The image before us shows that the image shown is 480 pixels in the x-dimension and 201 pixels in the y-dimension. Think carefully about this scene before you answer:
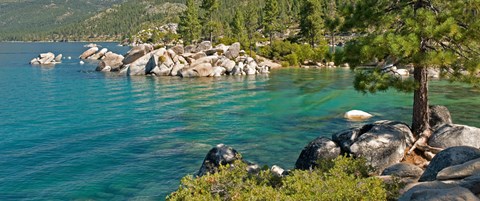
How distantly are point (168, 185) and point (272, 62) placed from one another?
77.1 m

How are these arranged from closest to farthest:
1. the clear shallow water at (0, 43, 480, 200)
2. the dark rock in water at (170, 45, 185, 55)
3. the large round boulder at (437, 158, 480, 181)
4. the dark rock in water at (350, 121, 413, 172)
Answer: the large round boulder at (437, 158, 480, 181), the dark rock in water at (350, 121, 413, 172), the clear shallow water at (0, 43, 480, 200), the dark rock in water at (170, 45, 185, 55)

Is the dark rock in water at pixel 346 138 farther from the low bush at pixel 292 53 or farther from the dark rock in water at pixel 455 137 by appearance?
the low bush at pixel 292 53

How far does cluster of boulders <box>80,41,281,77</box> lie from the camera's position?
75562 millimetres

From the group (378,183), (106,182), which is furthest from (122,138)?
(378,183)

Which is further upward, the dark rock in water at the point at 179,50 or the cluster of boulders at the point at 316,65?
the dark rock in water at the point at 179,50

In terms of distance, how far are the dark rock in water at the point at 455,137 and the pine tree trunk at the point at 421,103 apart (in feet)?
3.53

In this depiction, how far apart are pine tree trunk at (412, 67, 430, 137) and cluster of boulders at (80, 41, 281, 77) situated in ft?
183

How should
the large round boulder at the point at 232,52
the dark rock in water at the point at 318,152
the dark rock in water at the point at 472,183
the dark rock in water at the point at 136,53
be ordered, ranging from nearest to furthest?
the dark rock in water at the point at 472,183 → the dark rock in water at the point at 318,152 → the dark rock in water at the point at 136,53 → the large round boulder at the point at 232,52

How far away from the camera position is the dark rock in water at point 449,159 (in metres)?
13.4

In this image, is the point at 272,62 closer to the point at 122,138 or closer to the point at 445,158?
the point at 122,138

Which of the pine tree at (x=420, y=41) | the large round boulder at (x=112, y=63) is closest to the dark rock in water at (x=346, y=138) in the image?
the pine tree at (x=420, y=41)

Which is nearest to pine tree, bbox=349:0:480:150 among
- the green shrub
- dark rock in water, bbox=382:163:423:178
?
dark rock in water, bbox=382:163:423:178

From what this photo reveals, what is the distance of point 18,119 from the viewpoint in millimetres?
37438

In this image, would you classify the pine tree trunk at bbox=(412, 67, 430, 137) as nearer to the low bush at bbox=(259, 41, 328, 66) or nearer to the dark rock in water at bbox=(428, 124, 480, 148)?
the dark rock in water at bbox=(428, 124, 480, 148)
